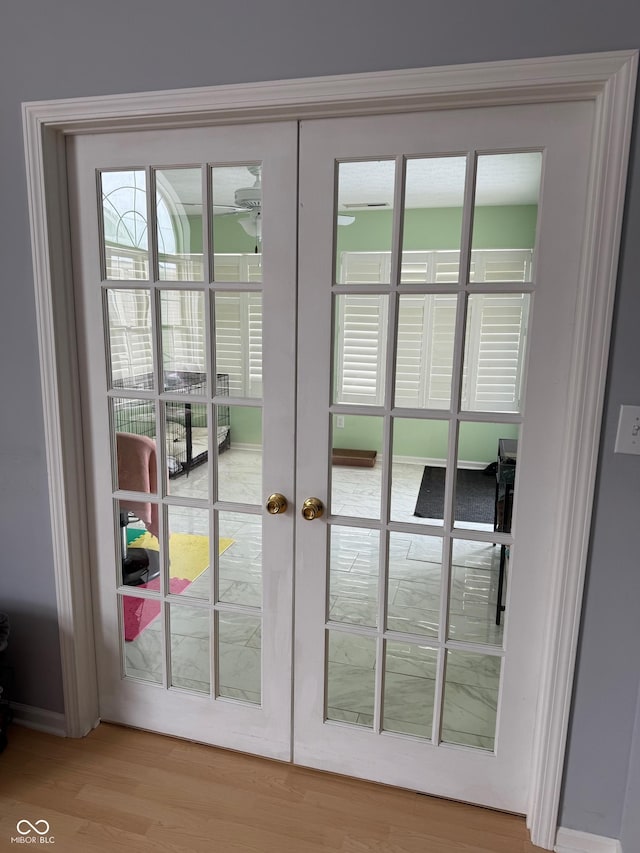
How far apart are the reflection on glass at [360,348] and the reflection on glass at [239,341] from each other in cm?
Result: 24

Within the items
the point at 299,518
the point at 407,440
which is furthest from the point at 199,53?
the point at 299,518

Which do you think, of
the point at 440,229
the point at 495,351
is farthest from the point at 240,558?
the point at 440,229

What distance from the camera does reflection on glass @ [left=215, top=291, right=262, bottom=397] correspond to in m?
1.68

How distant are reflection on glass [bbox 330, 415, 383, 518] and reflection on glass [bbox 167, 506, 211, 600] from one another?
45cm

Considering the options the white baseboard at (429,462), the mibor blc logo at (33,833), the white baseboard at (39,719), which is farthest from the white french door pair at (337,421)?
the mibor blc logo at (33,833)

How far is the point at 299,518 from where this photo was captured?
1740 millimetres

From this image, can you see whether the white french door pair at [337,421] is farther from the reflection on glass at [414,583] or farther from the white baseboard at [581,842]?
the white baseboard at [581,842]

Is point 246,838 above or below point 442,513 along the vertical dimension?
below

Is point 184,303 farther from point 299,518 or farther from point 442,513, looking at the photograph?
point 442,513

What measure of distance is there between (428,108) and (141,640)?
6.19 ft

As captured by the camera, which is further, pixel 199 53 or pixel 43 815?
A: pixel 43 815

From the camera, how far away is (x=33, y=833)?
64.4 inches

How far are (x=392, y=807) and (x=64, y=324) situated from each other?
1773 millimetres

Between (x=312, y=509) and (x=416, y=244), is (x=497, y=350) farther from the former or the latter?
(x=312, y=509)
